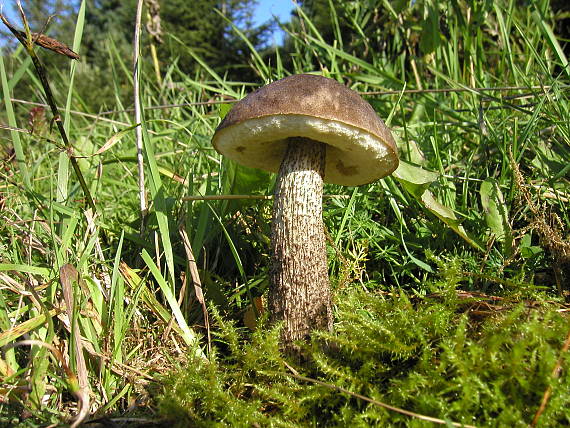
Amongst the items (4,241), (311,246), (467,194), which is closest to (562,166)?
(467,194)

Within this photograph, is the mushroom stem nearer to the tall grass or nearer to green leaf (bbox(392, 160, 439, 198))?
the tall grass

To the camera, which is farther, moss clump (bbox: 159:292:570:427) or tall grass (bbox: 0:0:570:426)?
tall grass (bbox: 0:0:570:426)

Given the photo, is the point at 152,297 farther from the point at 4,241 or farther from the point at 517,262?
the point at 517,262

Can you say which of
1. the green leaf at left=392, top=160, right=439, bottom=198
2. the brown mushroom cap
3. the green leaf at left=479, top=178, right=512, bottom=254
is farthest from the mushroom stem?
the green leaf at left=479, top=178, right=512, bottom=254

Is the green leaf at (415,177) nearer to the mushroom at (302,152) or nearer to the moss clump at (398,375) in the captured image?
the mushroom at (302,152)

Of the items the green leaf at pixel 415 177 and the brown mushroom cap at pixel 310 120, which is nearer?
the brown mushroom cap at pixel 310 120

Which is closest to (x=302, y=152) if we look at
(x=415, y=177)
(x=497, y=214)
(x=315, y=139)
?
(x=315, y=139)

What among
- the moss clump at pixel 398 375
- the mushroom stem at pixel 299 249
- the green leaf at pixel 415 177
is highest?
the green leaf at pixel 415 177

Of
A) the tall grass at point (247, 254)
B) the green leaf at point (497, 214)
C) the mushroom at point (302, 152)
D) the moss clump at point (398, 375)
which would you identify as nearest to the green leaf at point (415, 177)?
the tall grass at point (247, 254)
